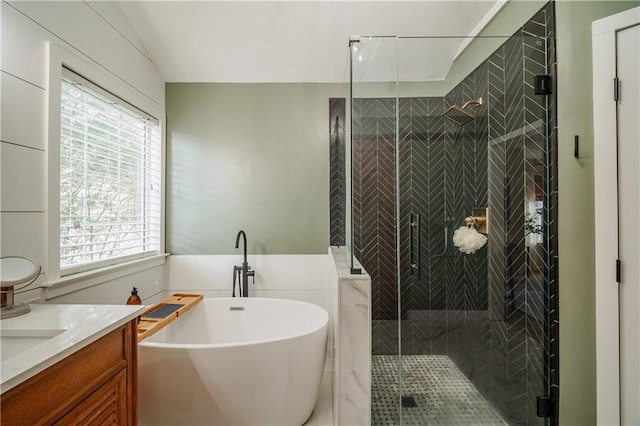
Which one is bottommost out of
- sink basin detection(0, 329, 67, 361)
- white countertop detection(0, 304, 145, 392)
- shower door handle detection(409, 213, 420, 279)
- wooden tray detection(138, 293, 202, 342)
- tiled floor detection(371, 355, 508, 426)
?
tiled floor detection(371, 355, 508, 426)

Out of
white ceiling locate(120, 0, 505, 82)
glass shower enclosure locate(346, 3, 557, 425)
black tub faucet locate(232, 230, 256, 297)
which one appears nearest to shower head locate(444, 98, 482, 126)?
glass shower enclosure locate(346, 3, 557, 425)

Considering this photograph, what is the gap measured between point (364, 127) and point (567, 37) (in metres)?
1.10

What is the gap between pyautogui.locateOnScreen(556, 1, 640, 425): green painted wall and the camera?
1450 millimetres

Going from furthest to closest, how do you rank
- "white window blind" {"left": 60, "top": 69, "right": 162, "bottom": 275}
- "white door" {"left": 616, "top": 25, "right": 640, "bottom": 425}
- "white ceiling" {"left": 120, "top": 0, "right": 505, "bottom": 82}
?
1. "white ceiling" {"left": 120, "top": 0, "right": 505, "bottom": 82}
2. "white window blind" {"left": 60, "top": 69, "right": 162, "bottom": 275}
3. "white door" {"left": 616, "top": 25, "right": 640, "bottom": 425}

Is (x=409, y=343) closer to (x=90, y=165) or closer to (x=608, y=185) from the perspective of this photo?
(x=608, y=185)

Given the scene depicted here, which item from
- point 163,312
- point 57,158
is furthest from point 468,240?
point 57,158

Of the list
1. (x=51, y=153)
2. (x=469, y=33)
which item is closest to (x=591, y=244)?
(x=469, y=33)

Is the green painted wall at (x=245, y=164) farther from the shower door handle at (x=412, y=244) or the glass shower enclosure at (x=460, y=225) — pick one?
the shower door handle at (x=412, y=244)

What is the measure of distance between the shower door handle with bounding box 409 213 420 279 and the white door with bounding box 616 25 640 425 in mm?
892

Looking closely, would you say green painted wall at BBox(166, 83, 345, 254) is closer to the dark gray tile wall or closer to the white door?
the dark gray tile wall

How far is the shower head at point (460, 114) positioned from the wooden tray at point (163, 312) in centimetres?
217

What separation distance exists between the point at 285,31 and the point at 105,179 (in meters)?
1.68

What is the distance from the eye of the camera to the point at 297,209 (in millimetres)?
2686

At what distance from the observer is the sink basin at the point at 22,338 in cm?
100
